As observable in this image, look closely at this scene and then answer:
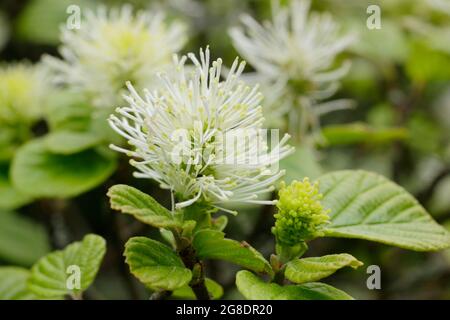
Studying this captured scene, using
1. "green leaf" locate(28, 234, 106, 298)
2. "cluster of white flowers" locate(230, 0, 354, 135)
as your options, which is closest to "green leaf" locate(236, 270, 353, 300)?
"green leaf" locate(28, 234, 106, 298)

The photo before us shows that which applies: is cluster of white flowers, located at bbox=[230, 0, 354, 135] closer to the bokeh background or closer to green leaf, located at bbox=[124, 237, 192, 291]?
the bokeh background

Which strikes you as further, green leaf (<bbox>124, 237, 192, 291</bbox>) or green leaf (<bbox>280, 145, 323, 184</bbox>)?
green leaf (<bbox>280, 145, 323, 184</bbox>)

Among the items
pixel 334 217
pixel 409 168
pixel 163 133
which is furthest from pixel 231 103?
pixel 409 168

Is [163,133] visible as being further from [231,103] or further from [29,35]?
→ [29,35]

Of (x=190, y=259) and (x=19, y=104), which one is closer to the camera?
(x=190, y=259)

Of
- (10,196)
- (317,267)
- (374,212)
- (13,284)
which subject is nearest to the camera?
(317,267)

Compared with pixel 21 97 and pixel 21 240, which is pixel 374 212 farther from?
pixel 21 240

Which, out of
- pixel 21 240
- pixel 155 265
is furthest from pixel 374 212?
pixel 21 240
